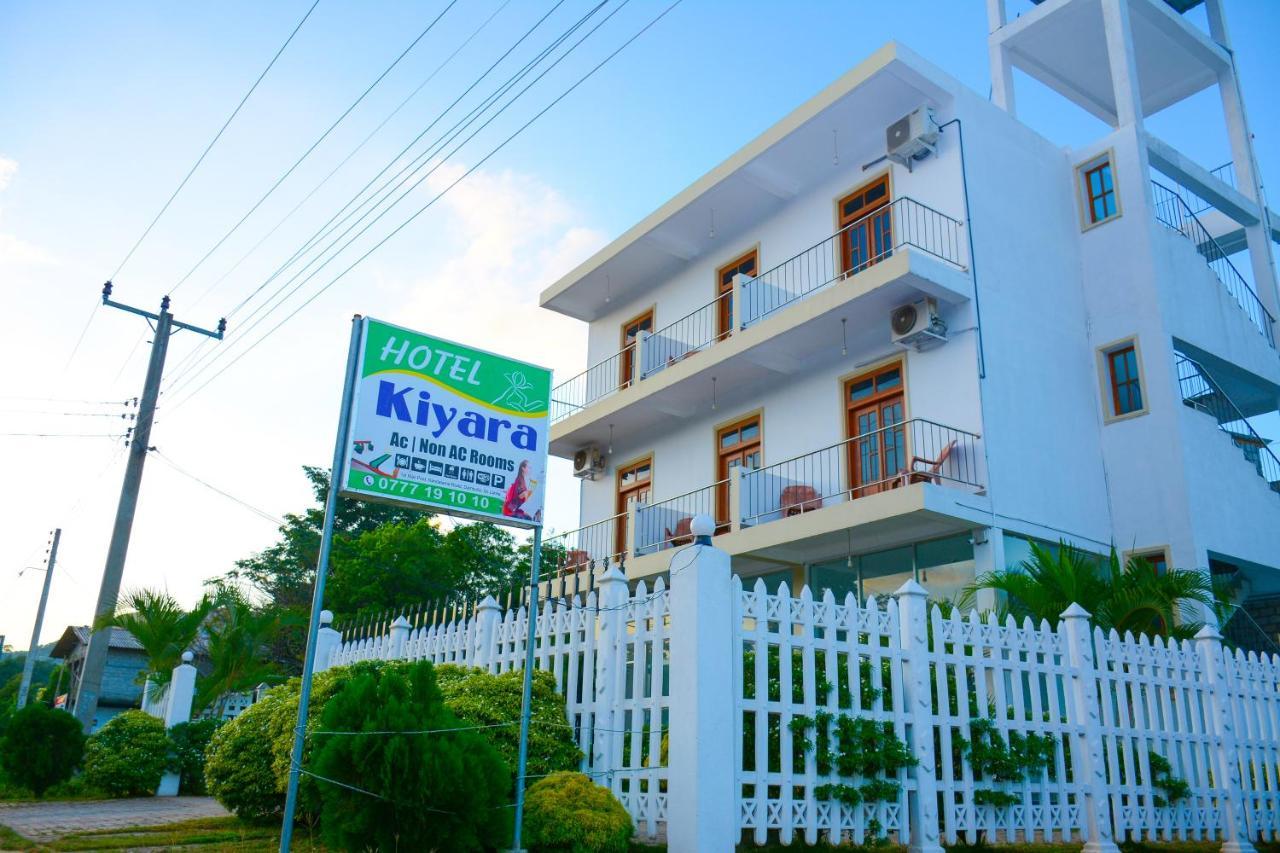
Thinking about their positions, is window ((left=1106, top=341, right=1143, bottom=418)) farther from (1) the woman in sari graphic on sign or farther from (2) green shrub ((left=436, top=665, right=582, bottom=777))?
(1) the woman in sari graphic on sign

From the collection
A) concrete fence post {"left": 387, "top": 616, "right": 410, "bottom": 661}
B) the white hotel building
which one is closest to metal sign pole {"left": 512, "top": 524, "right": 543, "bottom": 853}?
concrete fence post {"left": 387, "top": 616, "right": 410, "bottom": 661}

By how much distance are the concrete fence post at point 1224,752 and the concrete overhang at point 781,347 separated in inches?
223

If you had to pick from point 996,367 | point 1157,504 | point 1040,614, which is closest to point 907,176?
point 996,367

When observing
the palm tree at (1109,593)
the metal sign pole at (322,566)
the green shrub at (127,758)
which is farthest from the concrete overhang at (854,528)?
the green shrub at (127,758)

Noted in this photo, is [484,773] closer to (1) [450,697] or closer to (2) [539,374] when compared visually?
(1) [450,697]

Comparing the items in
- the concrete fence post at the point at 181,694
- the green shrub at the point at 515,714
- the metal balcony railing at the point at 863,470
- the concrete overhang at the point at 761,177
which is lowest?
the green shrub at the point at 515,714

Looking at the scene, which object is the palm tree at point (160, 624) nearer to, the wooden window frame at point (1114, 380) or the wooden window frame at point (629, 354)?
the wooden window frame at point (629, 354)

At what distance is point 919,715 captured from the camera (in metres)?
7.52

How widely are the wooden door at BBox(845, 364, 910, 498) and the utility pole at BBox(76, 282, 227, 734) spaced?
1162 centimetres

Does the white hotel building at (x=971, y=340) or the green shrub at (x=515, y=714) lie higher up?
the white hotel building at (x=971, y=340)

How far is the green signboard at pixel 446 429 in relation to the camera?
6438mm

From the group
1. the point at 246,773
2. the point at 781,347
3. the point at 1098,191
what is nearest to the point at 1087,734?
the point at 246,773

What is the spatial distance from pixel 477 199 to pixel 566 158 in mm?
1595

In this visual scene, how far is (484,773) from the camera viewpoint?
5996 mm
